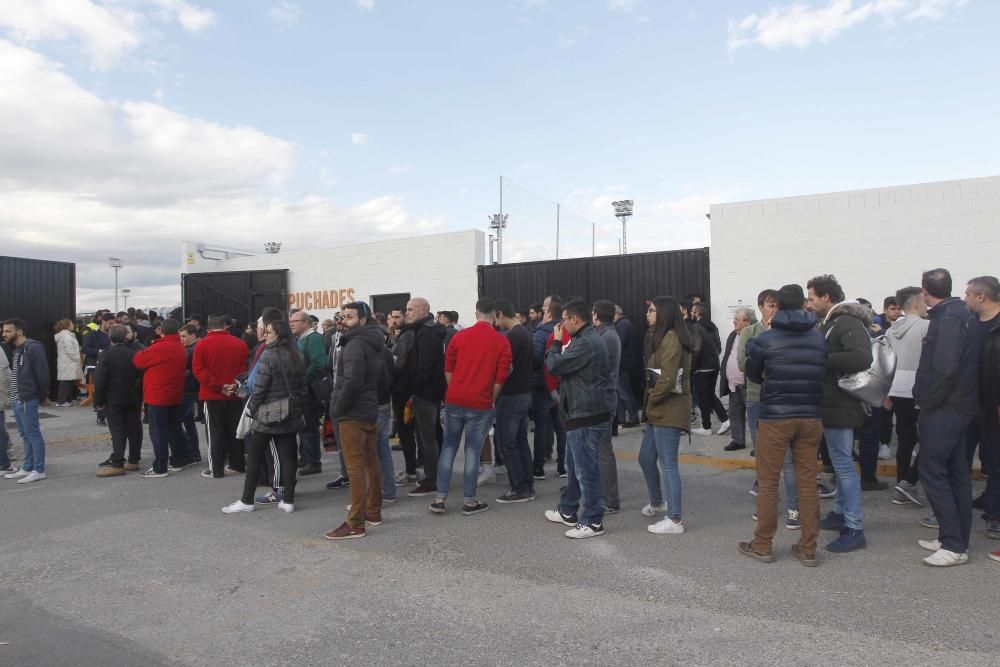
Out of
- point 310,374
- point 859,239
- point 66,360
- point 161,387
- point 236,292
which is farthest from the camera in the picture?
point 236,292

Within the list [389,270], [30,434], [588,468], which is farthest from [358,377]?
[389,270]

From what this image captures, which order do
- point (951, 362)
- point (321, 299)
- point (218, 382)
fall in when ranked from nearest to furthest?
1. point (951, 362)
2. point (218, 382)
3. point (321, 299)

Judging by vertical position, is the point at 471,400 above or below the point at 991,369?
below

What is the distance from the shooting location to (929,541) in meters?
4.86

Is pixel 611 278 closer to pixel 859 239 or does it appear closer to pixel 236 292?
pixel 859 239

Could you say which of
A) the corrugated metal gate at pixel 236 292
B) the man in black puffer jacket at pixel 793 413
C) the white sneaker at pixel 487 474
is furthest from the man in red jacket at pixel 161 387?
the corrugated metal gate at pixel 236 292

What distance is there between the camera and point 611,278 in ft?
44.5

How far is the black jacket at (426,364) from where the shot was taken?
652 cm

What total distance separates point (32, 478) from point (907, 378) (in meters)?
9.41

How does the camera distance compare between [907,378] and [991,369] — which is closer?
[991,369]

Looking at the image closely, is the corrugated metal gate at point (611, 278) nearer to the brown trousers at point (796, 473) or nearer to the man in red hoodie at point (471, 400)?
the man in red hoodie at point (471, 400)

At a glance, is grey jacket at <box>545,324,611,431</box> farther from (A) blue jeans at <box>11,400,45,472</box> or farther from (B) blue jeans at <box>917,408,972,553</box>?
(A) blue jeans at <box>11,400,45,472</box>

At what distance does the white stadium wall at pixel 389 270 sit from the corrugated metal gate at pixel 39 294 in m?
Result: 4.40

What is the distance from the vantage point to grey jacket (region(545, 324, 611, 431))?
5.25m
